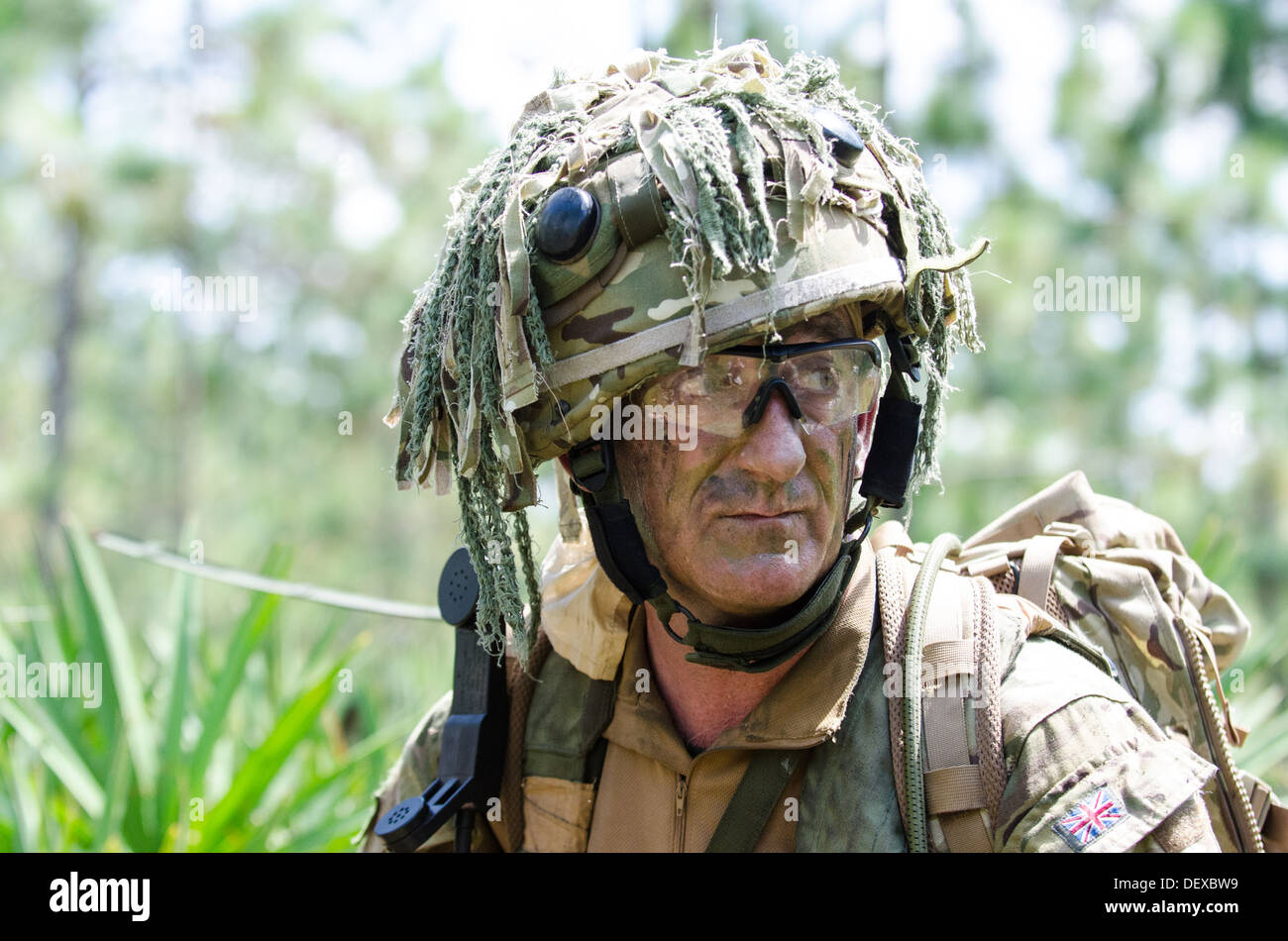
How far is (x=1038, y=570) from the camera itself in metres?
2.64

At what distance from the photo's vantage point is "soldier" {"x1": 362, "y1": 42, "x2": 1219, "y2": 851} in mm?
2283

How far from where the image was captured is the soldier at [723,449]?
2.28 metres

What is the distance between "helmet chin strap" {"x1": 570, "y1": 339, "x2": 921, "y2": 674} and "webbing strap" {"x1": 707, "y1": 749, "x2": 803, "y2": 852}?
0.18 metres

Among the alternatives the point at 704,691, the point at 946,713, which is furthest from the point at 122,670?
the point at 946,713

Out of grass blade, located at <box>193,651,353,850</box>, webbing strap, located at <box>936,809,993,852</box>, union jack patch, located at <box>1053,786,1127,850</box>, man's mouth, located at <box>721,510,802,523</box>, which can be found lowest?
grass blade, located at <box>193,651,353,850</box>

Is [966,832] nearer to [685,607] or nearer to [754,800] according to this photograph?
[754,800]

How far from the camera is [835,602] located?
2.51 metres

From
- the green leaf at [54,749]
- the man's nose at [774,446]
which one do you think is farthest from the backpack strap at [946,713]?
the green leaf at [54,749]

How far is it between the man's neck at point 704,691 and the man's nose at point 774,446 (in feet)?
1.42

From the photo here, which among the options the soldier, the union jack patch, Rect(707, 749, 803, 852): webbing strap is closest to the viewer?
the union jack patch

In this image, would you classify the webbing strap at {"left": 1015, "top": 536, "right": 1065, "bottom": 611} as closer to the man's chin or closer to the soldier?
the soldier

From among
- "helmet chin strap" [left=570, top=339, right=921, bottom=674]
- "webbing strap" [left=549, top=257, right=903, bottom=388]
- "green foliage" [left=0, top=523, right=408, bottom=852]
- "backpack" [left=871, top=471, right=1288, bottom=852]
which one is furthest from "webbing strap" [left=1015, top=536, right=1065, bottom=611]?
"green foliage" [left=0, top=523, right=408, bottom=852]

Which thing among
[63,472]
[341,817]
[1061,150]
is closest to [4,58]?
[63,472]
